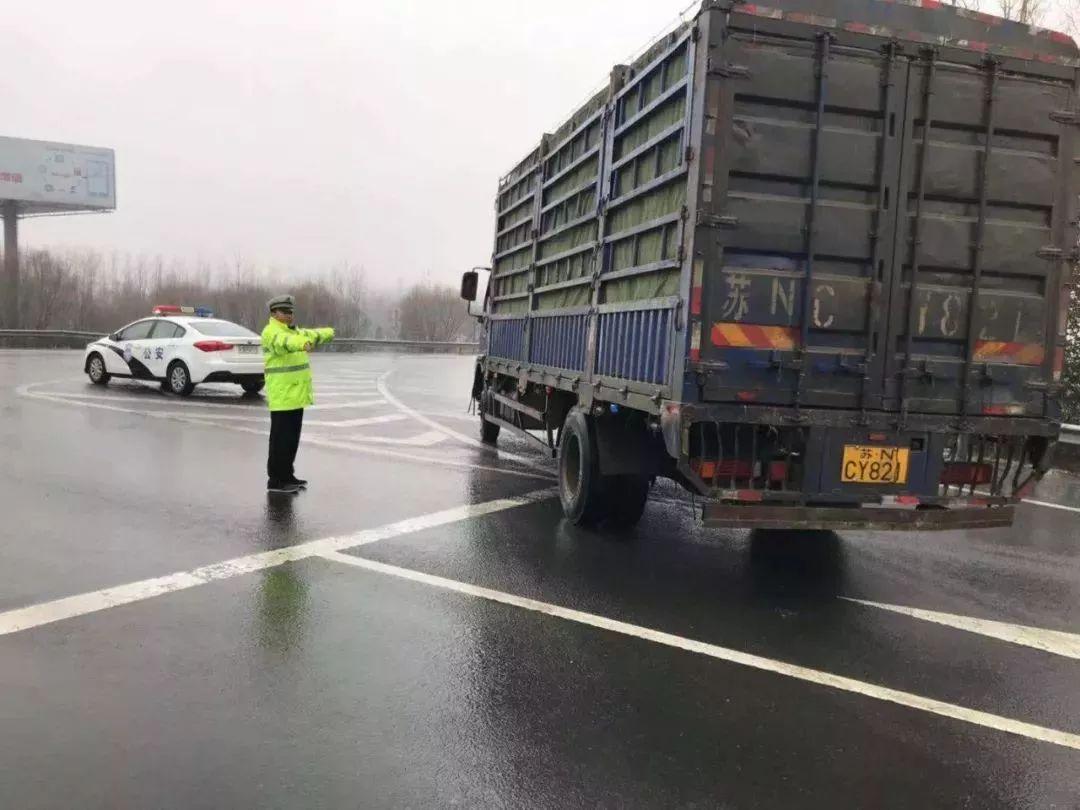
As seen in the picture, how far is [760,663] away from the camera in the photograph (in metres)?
4.24

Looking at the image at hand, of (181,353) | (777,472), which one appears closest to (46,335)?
(181,353)

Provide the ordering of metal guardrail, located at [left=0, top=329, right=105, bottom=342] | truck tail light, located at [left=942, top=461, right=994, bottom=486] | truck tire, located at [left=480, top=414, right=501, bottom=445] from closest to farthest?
truck tail light, located at [left=942, top=461, right=994, bottom=486], truck tire, located at [left=480, top=414, right=501, bottom=445], metal guardrail, located at [left=0, top=329, right=105, bottom=342]

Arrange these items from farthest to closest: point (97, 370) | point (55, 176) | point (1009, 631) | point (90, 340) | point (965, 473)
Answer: point (55, 176), point (90, 340), point (97, 370), point (965, 473), point (1009, 631)

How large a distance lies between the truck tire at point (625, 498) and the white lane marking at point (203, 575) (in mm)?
1103

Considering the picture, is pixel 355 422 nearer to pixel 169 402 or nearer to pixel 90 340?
pixel 169 402

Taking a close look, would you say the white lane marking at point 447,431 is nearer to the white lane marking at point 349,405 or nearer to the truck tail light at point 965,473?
the white lane marking at point 349,405

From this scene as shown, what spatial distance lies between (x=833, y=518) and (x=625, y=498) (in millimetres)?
1995

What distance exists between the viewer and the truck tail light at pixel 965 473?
551cm

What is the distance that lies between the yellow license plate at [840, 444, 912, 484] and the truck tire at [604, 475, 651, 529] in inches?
72.0

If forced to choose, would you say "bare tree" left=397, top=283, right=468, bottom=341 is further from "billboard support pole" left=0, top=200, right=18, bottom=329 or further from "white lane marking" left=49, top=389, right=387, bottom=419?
"white lane marking" left=49, top=389, right=387, bottom=419

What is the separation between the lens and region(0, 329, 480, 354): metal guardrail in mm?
34844

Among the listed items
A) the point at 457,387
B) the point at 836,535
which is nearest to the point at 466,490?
the point at 836,535

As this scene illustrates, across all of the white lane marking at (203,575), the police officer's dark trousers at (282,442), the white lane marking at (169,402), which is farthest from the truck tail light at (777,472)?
the white lane marking at (169,402)

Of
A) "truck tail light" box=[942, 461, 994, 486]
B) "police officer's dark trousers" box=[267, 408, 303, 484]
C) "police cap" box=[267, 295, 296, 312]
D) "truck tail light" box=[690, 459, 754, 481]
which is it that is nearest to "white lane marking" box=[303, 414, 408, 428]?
"police officer's dark trousers" box=[267, 408, 303, 484]
